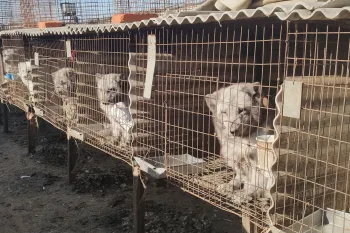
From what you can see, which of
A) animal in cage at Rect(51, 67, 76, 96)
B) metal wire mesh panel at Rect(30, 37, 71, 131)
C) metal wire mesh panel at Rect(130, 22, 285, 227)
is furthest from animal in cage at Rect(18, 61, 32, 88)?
metal wire mesh panel at Rect(130, 22, 285, 227)

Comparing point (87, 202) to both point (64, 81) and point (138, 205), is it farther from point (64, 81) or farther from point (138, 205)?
point (64, 81)

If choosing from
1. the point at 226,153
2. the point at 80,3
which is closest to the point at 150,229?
the point at 226,153

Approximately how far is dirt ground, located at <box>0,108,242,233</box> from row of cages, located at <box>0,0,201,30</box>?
3003 millimetres

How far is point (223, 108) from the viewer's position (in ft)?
13.3

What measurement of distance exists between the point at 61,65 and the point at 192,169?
12.8ft

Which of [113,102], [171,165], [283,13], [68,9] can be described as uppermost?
[68,9]

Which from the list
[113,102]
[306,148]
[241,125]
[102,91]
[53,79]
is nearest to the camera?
[306,148]

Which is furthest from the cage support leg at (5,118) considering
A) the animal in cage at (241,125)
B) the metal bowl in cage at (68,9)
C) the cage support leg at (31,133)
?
the animal in cage at (241,125)

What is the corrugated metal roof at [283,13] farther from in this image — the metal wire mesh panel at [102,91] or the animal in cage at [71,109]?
the animal in cage at [71,109]

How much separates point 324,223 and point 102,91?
3730 millimetres

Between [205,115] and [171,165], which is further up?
[205,115]

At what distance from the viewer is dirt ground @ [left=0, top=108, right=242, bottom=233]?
17.1 ft

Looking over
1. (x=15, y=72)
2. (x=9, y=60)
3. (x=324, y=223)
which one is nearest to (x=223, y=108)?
(x=324, y=223)

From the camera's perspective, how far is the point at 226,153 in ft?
14.0
